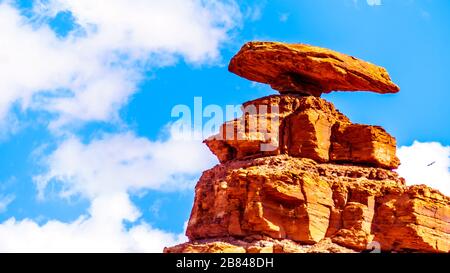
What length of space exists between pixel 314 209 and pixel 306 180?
1540 millimetres

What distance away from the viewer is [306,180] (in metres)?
57.6

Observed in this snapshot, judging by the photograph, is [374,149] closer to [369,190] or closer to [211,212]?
[369,190]

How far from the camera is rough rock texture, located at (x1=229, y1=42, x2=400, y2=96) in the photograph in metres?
62.5

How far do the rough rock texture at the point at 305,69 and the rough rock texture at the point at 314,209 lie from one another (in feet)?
18.2

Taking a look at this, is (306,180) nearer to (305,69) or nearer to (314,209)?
(314,209)

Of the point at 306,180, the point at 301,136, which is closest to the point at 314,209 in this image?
the point at 306,180

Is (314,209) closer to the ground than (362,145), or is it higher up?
closer to the ground

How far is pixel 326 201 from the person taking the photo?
58.3 m

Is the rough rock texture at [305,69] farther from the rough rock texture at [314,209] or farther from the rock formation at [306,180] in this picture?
the rough rock texture at [314,209]

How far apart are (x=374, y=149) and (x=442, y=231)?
227 inches

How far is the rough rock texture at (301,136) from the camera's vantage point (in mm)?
60531

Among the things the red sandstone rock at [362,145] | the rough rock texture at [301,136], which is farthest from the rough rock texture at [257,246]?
the red sandstone rock at [362,145]

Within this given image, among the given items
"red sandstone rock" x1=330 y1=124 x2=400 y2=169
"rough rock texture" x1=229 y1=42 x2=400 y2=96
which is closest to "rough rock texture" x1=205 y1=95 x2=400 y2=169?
"red sandstone rock" x1=330 y1=124 x2=400 y2=169

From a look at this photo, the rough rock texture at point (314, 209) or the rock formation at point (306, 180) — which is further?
the rock formation at point (306, 180)
